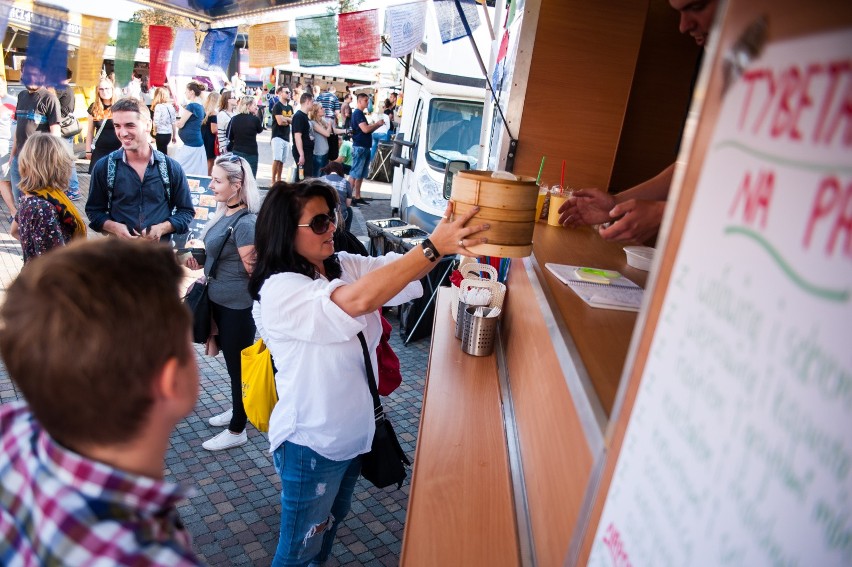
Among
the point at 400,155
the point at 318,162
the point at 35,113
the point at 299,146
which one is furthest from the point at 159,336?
the point at 318,162

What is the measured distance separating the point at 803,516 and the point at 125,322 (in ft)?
3.34

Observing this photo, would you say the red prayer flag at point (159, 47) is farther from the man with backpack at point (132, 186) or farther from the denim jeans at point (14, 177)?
the man with backpack at point (132, 186)

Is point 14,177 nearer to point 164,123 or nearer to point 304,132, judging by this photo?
point 164,123

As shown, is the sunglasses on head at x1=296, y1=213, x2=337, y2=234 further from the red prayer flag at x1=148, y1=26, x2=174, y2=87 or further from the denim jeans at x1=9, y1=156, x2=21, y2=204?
the red prayer flag at x1=148, y1=26, x2=174, y2=87

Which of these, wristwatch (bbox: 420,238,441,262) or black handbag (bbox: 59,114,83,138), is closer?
wristwatch (bbox: 420,238,441,262)

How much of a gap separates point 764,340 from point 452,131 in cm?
818

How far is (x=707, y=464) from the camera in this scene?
782 mm

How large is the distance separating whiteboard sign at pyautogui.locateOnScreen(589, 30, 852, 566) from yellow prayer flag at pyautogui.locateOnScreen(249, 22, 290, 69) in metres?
7.64

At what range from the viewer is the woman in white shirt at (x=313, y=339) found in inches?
84.4

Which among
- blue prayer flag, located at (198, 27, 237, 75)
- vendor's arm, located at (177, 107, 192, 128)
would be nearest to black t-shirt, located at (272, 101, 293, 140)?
vendor's arm, located at (177, 107, 192, 128)

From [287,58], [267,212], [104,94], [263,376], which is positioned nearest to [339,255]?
[267,212]

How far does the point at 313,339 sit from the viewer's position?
2213 millimetres

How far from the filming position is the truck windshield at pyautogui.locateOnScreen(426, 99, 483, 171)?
8.41m

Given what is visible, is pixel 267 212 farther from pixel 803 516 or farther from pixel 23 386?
pixel 803 516
